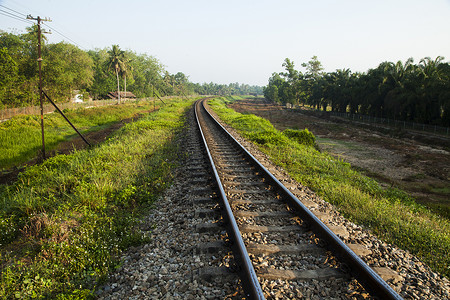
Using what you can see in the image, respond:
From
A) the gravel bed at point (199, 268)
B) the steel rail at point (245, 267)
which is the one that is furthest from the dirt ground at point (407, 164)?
the steel rail at point (245, 267)

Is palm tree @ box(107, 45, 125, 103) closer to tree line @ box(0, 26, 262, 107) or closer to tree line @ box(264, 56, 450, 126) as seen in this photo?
tree line @ box(0, 26, 262, 107)

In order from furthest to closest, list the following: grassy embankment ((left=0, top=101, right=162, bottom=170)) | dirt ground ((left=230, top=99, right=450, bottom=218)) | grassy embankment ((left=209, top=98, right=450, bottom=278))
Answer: grassy embankment ((left=0, top=101, right=162, bottom=170)) → dirt ground ((left=230, top=99, right=450, bottom=218)) → grassy embankment ((left=209, top=98, right=450, bottom=278))

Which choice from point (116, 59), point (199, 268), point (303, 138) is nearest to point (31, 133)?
point (303, 138)

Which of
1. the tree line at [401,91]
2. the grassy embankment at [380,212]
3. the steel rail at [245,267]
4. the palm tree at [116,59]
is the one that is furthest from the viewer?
the palm tree at [116,59]

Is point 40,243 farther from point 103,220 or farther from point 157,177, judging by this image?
point 157,177

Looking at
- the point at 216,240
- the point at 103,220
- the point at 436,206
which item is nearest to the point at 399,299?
the point at 216,240

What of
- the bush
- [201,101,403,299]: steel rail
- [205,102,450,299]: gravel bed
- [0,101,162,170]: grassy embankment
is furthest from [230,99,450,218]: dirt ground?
[0,101,162,170]: grassy embankment

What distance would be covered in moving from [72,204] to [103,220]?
1.26 metres

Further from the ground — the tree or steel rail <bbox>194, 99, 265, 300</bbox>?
the tree

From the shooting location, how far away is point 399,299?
2707mm

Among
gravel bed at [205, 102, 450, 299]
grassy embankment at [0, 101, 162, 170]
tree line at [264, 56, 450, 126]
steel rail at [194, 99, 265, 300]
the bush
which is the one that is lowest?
grassy embankment at [0, 101, 162, 170]

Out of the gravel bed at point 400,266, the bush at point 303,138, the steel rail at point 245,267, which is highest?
the bush at point 303,138

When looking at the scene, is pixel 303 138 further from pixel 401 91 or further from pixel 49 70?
pixel 49 70

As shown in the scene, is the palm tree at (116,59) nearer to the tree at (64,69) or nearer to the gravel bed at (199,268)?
the tree at (64,69)
